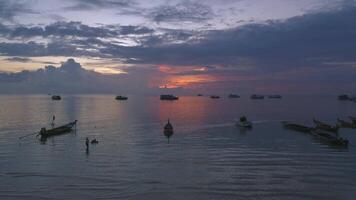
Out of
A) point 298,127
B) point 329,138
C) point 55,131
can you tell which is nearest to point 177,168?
point 329,138

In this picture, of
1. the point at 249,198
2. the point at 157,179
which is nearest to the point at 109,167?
the point at 157,179

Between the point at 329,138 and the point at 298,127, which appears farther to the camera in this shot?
the point at 298,127

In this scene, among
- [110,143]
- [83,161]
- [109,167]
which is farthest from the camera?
[110,143]

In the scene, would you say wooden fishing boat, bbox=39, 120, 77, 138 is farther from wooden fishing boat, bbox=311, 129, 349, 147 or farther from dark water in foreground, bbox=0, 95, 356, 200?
wooden fishing boat, bbox=311, 129, 349, 147

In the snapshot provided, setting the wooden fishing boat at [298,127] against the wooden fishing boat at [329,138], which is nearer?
the wooden fishing boat at [329,138]

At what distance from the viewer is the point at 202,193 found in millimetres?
31344

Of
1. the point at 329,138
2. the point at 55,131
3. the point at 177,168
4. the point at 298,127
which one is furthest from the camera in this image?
the point at 298,127

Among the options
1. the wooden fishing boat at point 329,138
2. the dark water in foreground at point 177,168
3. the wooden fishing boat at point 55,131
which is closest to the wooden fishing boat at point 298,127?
the wooden fishing boat at point 329,138

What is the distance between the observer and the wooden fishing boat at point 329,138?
177ft

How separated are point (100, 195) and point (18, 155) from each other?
22275mm

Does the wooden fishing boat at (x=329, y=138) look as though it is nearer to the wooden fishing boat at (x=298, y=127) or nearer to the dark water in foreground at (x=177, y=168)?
the dark water in foreground at (x=177, y=168)

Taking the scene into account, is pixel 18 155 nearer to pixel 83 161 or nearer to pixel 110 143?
pixel 83 161

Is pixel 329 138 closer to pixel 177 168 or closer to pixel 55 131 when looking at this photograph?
pixel 177 168

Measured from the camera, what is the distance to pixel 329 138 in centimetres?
5806
